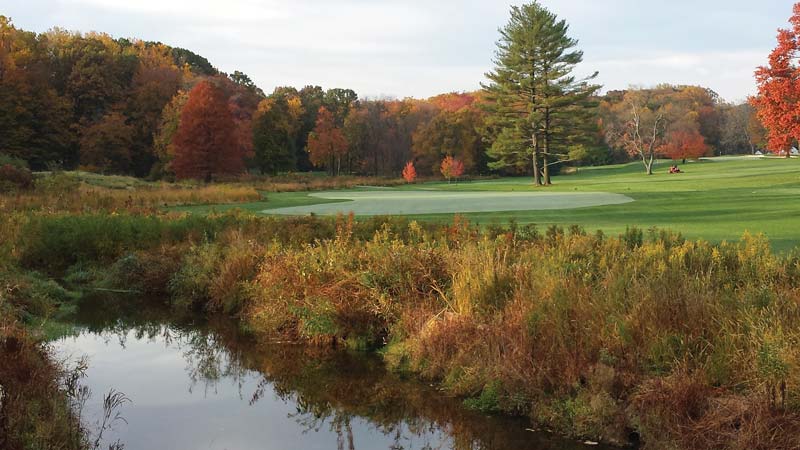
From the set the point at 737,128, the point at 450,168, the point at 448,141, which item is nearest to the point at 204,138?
the point at 450,168

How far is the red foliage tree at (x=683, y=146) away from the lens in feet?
295

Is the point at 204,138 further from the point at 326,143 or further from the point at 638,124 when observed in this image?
the point at 638,124

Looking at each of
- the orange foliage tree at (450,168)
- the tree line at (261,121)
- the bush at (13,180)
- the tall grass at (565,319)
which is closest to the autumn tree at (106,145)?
the tree line at (261,121)

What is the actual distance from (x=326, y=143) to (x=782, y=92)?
60155 mm

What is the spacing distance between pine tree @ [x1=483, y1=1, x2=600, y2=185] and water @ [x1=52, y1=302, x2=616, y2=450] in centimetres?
5365

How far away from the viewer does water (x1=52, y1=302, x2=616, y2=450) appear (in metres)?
8.46

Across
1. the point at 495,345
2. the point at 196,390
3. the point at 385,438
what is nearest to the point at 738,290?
the point at 495,345

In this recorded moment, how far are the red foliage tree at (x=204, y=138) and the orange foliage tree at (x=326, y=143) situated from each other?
77.6 ft

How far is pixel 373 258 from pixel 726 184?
39.0 meters

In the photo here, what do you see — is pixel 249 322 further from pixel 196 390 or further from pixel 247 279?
pixel 196 390

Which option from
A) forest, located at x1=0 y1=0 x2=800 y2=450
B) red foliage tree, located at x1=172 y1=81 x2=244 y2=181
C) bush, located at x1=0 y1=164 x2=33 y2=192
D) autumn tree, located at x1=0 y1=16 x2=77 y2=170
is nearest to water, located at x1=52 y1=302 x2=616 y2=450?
forest, located at x1=0 y1=0 x2=800 y2=450

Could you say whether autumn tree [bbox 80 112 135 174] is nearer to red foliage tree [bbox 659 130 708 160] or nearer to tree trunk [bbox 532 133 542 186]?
tree trunk [bbox 532 133 542 186]

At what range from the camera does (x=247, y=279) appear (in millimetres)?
14812

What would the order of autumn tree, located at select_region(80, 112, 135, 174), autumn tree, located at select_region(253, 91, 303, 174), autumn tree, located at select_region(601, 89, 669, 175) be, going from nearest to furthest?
autumn tree, located at select_region(80, 112, 135, 174), autumn tree, located at select_region(253, 91, 303, 174), autumn tree, located at select_region(601, 89, 669, 175)
